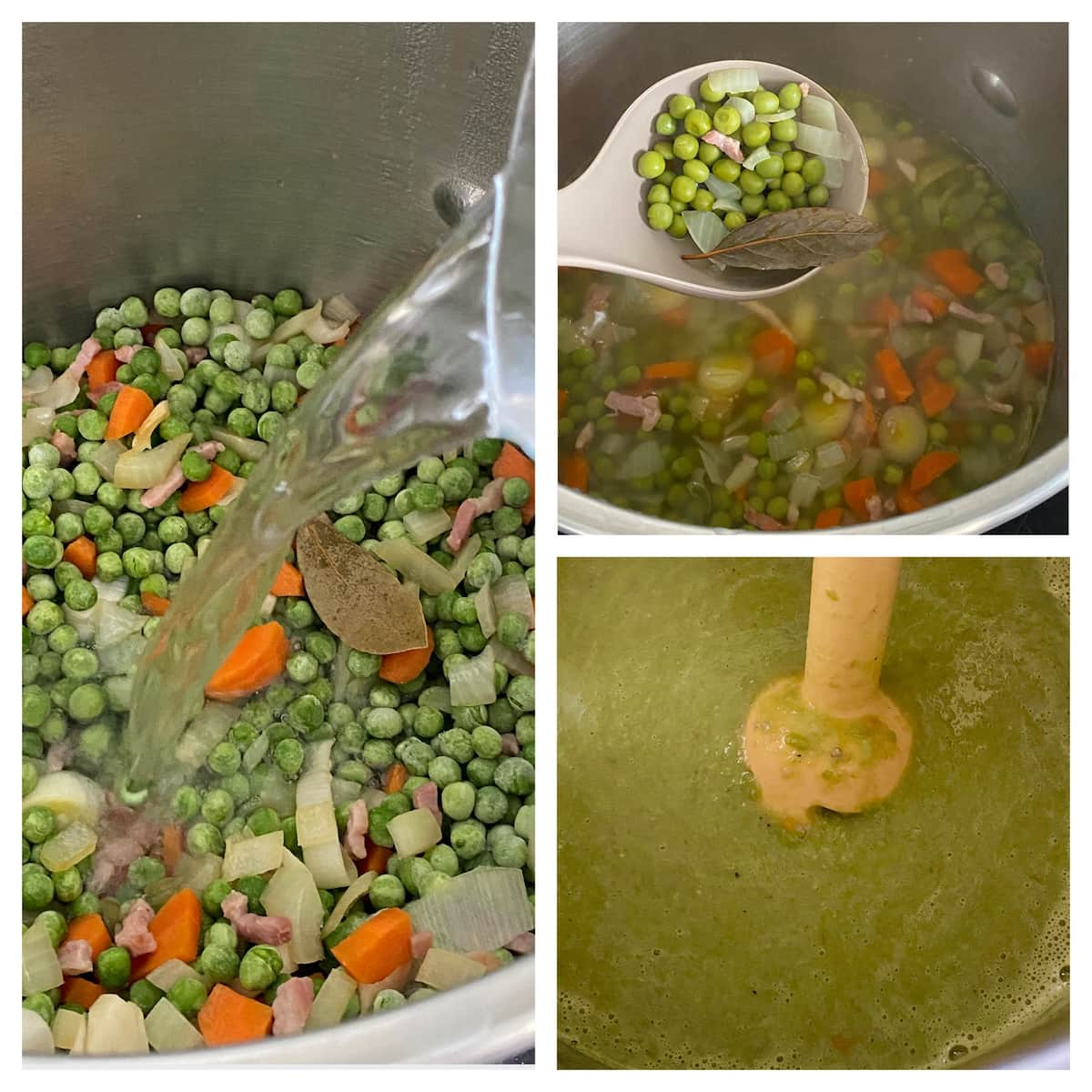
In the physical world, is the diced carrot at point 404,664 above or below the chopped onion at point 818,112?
below

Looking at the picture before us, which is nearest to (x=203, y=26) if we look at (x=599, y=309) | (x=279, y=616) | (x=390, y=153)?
(x=390, y=153)

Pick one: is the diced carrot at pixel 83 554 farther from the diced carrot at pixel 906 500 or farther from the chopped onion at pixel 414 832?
the diced carrot at pixel 906 500

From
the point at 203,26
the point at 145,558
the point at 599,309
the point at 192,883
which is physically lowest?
the point at 192,883

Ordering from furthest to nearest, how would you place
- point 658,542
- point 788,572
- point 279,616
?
point 279,616, point 788,572, point 658,542

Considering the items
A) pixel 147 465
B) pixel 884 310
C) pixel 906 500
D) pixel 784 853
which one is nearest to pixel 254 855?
pixel 147 465

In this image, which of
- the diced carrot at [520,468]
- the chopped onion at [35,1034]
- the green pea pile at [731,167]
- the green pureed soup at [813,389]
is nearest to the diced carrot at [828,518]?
the green pureed soup at [813,389]

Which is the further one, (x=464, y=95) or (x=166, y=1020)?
(x=464, y=95)

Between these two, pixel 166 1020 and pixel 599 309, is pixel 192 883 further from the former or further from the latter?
pixel 599 309

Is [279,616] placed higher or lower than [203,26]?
lower

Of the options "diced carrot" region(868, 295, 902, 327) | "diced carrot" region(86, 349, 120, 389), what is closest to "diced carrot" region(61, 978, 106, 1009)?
"diced carrot" region(86, 349, 120, 389)
